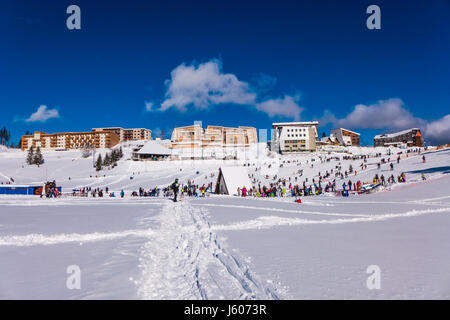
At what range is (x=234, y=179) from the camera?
26641mm

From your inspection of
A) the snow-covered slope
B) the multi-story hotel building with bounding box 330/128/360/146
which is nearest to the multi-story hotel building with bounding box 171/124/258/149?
the multi-story hotel building with bounding box 330/128/360/146

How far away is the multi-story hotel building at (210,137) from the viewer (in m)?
111

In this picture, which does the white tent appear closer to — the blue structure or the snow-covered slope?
the snow-covered slope

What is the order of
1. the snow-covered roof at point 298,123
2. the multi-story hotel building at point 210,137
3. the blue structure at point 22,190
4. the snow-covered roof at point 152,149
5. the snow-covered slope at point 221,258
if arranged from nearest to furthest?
the snow-covered slope at point 221,258
the blue structure at point 22,190
the snow-covered roof at point 152,149
the snow-covered roof at point 298,123
the multi-story hotel building at point 210,137

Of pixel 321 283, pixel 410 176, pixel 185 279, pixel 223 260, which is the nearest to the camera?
pixel 321 283

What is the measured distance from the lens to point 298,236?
652 centimetres

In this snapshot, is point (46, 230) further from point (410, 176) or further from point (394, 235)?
point (410, 176)

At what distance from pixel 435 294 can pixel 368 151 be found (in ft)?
325

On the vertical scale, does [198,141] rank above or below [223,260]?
above

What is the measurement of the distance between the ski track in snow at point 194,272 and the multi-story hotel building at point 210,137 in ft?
338

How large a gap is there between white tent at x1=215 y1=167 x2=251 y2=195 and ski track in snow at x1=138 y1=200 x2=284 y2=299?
1966cm

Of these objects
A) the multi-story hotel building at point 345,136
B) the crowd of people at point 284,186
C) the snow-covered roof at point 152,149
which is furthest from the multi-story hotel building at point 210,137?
the crowd of people at point 284,186

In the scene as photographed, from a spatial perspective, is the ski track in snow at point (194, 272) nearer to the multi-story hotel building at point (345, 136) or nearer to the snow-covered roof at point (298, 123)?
the snow-covered roof at point (298, 123)
